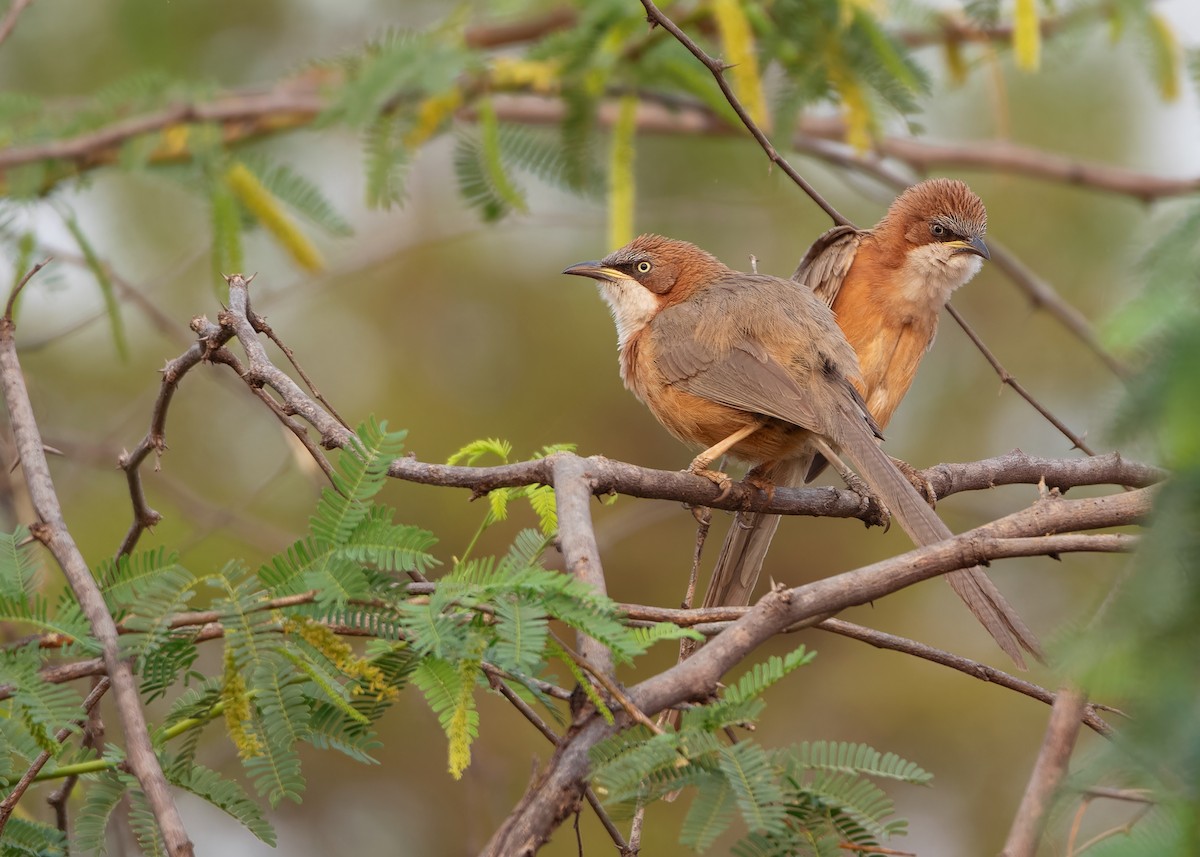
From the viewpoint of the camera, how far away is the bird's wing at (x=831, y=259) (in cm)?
633

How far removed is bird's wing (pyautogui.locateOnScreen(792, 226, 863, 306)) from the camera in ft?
20.8

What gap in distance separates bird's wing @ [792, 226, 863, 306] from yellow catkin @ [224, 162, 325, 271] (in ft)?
8.71

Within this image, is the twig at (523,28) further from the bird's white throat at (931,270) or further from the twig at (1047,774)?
the twig at (1047,774)

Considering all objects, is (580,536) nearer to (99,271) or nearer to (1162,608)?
(1162,608)

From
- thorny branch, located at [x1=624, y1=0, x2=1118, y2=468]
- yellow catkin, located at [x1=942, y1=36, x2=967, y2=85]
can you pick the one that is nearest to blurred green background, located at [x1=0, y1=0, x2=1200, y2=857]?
yellow catkin, located at [x1=942, y1=36, x2=967, y2=85]

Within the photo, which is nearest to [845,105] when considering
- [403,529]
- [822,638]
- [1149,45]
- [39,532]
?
[1149,45]

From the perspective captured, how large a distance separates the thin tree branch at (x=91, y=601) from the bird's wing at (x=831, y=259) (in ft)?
13.5

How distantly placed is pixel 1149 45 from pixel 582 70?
349cm

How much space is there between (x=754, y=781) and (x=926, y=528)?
201 centimetres

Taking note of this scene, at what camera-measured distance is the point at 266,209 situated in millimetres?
6320

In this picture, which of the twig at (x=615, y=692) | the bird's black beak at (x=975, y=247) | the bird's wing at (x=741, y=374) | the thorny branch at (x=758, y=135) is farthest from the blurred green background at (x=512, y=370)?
the twig at (x=615, y=692)

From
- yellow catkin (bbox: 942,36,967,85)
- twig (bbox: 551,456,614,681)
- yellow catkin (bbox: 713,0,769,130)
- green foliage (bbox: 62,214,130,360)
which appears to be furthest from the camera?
yellow catkin (bbox: 942,36,967,85)

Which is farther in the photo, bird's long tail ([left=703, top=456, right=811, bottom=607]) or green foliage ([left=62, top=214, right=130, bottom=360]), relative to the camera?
green foliage ([left=62, top=214, right=130, bottom=360])

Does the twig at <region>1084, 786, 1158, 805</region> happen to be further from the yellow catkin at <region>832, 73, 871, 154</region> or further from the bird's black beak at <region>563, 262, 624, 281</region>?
the yellow catkin at <region>832, 73, 871, 154</region>
